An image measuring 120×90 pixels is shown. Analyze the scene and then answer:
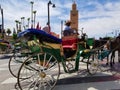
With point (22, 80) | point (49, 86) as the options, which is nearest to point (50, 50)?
point (49, 86)

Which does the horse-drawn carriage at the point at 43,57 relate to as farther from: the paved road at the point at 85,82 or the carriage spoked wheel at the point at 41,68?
the paved road at the point at 85,82

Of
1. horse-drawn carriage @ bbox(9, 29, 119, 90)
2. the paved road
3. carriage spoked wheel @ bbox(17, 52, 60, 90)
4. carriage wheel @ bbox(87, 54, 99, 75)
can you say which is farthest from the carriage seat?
carriage spoked wheel @ bbox(17, 52, 60, 90)

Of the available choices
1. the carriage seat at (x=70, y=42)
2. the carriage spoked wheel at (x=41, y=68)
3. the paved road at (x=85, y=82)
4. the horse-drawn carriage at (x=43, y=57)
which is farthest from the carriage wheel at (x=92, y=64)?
the carriage spoked wheel at (x=41, y=68)

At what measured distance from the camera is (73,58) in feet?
31.1

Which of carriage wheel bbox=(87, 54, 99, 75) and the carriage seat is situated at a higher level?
the carriage seat

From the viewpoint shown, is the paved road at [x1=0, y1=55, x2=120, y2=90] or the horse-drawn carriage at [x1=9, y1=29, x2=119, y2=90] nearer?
the horse-drawn carriage at [x1=9, y1=29, x2=119, y2=90]

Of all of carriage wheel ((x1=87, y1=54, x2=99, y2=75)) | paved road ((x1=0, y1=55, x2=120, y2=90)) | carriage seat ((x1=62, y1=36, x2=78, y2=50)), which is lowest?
paved road ((x1=0, y1=55, x2=120, y2=90))

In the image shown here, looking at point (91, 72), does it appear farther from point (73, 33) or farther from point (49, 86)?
point (49, 86)

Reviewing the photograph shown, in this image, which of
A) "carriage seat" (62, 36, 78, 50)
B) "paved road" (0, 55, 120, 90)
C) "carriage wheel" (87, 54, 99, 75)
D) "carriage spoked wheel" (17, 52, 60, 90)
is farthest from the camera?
"carriage wheel" (87, 54, 99, 75)

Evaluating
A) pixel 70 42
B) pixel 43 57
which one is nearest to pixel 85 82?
pixel 70 42

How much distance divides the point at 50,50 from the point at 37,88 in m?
1.17

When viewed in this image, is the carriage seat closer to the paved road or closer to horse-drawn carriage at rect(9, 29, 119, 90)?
horse-drawn carriage at rect(9, 29, 119, 90)

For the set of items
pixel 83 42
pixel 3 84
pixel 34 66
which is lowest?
pixel 3 84

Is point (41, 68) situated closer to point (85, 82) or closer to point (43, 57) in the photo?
point (43, 57)
